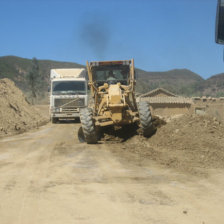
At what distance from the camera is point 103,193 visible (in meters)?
5.64

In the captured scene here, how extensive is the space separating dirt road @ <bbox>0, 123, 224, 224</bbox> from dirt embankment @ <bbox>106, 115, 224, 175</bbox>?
23.8 inches

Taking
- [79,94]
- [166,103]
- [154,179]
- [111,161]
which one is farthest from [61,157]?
[166,103]

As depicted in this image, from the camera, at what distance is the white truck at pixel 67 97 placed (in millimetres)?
21125

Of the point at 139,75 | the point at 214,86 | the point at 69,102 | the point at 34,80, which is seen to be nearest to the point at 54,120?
the point at 69,102

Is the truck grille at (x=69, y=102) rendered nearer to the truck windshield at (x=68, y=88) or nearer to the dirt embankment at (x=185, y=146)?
the truck windshield at (x=68, y=88)

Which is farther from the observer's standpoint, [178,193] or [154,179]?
[154,179]

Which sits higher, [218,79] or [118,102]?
[218,79]

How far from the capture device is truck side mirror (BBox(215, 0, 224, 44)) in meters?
5.66

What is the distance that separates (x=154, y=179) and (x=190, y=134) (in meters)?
4.87

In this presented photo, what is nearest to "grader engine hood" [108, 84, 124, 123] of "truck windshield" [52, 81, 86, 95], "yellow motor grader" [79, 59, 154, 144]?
"yellow motor grader" [79, 59, 154, 144]

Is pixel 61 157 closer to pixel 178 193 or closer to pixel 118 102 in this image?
pixel 118 102

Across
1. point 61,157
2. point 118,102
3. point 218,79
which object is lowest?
point 61,157

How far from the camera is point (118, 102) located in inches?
459

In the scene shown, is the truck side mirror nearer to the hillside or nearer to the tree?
the tree
